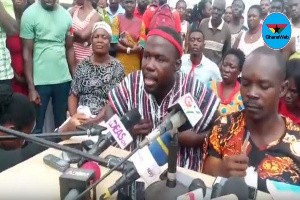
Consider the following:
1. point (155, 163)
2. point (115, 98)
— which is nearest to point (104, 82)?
point (115, 98)

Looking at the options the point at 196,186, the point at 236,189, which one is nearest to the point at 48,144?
the point at 196,186

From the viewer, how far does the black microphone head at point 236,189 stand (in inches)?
45.8

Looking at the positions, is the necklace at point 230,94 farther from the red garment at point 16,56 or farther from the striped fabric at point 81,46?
the red garment at point 16,56

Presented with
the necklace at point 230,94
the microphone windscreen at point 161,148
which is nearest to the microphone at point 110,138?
the microphone windscreen at point 161,148

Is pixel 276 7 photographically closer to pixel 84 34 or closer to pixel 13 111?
pixel 84 34

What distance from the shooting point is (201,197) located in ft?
3.88

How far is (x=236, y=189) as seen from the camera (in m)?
1.17

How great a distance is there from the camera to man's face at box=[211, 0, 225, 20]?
5.38 meters

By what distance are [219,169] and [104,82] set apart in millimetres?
1779

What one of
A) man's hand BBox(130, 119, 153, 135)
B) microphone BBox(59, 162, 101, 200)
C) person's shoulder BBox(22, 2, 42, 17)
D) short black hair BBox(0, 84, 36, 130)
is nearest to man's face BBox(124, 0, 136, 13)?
person's shoulder BBox(22, 2, 42, 17)

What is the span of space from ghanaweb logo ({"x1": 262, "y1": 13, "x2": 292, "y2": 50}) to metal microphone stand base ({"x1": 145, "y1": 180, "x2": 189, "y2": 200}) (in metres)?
3.30

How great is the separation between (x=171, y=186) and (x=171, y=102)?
0.85m

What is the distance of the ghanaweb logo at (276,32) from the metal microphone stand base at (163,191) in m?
3.30

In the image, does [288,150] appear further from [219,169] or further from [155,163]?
[155,163]
